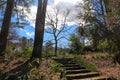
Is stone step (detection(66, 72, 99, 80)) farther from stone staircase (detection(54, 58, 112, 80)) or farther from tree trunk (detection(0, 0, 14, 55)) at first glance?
tree trunk (detection(0, 0, 14, 55))

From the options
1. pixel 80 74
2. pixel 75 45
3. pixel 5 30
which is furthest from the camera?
pixel 75 45

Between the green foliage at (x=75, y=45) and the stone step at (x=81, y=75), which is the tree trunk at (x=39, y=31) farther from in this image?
the green foliage at (x=75, y=45)

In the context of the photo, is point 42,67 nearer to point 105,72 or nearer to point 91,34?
point 105,72

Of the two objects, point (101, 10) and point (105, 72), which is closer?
point (105, 72)

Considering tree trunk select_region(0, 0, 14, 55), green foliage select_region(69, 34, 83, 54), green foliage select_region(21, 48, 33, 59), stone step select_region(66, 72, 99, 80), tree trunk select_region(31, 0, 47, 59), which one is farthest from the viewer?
green foliage select_region(69, 34, 83, 54)

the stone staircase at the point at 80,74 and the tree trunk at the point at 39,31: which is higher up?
the tree trunk at the point at 39,31

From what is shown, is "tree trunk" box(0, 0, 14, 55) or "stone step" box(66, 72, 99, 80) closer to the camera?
"stone step" box(66, 72, 99, 80)

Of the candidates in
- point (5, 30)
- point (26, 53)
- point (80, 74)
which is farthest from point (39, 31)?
point (80, 74)

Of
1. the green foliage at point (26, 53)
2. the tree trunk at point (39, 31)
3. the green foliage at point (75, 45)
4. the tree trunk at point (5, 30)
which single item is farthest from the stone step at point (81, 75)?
the green foliage at point (75, 45)

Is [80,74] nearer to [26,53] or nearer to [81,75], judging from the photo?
[81,75]

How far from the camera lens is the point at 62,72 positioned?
29.4 feet

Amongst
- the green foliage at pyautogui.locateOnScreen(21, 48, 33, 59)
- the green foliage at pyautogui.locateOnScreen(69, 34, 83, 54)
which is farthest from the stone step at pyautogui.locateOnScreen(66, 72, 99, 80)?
the green foliage at pyautogui.locateOnScreen(69, 34, 83, 54)

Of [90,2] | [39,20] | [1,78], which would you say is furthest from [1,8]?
[1,78]

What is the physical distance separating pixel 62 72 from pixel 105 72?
85.9 inches
